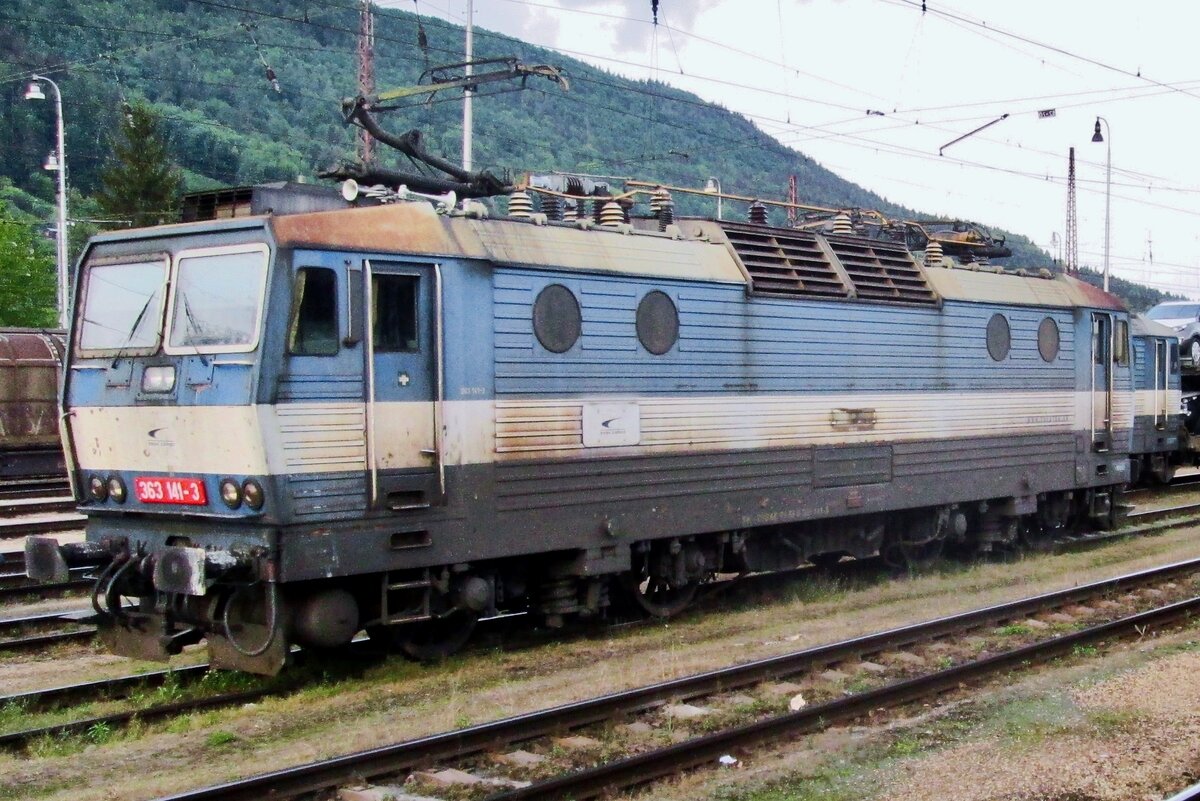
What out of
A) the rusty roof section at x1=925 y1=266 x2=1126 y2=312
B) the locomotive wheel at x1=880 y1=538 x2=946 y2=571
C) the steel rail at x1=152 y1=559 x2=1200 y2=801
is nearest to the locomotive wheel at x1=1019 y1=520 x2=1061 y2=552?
the locomotive wheel at x1=880 y1=538 x2=946 y2=571

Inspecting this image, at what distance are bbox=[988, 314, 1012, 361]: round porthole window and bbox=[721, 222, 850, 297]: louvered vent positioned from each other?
9.61 feet

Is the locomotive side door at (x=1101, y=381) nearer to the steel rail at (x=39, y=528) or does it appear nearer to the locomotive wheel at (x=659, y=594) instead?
the locomotive wheel at (x=659, y=594)

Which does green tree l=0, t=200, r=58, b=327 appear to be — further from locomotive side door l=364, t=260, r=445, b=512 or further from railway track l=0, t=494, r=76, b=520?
locomotive side door l=364, t=260, r=445, b=512

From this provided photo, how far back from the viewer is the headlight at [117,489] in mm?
9672

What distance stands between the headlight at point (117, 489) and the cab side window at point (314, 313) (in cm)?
190

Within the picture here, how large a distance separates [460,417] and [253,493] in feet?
5.80

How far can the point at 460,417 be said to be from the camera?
32.5ft

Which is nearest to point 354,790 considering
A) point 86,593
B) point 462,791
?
point 462,791

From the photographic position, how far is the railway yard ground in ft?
24.2

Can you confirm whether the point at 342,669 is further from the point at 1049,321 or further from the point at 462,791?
the point at 1049,321

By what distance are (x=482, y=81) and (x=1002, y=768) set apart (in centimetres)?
1595

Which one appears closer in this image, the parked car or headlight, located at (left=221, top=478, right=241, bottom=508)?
headlight, located at (left=221, top=478, right=241, bottom=508)

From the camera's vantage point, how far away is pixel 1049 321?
16469 millimetres

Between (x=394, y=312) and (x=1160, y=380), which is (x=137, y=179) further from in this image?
(x=394, y=312)
